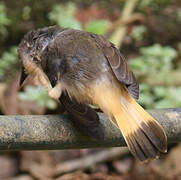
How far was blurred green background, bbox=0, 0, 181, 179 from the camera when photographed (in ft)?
12.8

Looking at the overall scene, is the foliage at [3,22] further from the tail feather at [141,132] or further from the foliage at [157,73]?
the tail feather at [141,132]

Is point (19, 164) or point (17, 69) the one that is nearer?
point (19, 164)

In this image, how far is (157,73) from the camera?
14.7 feet

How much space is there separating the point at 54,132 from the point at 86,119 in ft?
0.51

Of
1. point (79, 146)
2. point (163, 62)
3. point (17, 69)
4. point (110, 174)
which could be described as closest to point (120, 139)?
point (79, 146)

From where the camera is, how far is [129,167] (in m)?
3.82

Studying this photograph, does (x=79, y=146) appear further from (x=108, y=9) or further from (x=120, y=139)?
(x=108, y=9)

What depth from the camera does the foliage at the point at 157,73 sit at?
379 centimetres

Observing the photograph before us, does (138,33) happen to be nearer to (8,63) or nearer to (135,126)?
(8,63)

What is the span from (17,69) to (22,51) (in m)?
3.09

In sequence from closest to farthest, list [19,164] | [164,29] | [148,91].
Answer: [19,164] → [148,91] → [164,29]

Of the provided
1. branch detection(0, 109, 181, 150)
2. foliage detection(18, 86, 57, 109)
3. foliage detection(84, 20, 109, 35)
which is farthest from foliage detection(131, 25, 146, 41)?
branch detection(0, 109, 181, 150)

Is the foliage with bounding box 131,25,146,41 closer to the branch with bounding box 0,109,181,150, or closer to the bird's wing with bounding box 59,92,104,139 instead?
the branch with bounding box 0,109,181,150

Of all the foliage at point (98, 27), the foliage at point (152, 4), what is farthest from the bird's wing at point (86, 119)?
the foliage at point (152, 4)
